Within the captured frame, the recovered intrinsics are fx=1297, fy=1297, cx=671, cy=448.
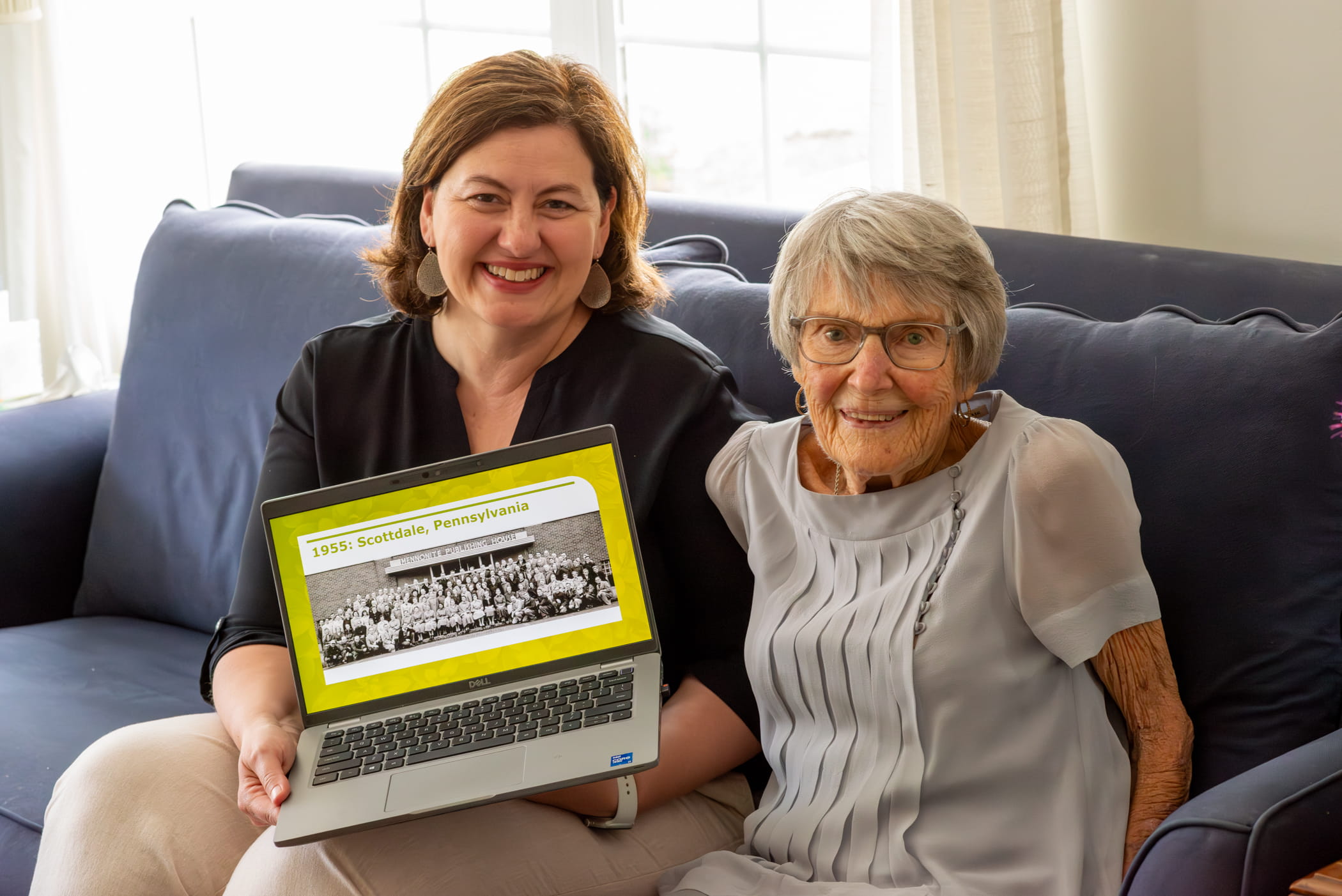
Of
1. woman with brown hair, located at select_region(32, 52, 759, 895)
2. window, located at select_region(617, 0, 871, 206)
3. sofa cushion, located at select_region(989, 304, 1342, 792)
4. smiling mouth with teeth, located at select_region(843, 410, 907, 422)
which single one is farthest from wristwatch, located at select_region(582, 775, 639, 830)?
window, located at select_region(617, 0, 871, 206)

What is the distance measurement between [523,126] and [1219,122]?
99cm

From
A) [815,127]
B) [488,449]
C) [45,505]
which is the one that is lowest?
[45,505]

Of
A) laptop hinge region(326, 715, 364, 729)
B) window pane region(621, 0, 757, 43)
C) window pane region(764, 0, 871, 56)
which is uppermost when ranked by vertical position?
window pane region(621, 0, 757, 43)

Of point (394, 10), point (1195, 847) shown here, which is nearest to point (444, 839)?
point (1195, 847)

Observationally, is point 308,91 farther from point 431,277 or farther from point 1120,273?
point 1120,273

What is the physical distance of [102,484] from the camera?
2221 mm

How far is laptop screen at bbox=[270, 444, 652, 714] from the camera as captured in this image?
131cm

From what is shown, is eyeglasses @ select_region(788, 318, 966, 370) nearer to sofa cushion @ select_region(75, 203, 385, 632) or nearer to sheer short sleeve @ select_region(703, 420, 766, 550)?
sheer short sleeve @ select_region(703, 420, 766, 550)

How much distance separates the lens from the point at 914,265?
122 cm

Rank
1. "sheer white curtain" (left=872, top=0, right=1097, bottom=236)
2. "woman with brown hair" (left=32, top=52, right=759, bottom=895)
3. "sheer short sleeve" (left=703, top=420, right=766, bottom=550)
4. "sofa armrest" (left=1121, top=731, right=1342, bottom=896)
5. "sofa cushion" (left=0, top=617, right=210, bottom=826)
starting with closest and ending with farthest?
1. "sofa armrest" (left=1121, top=731, right=1342, bottom=896)
2. "woman with brown hair" (left=32, top=52, right=759, bottom=895)
3. "sheer short sleeve" (left=703, top=420, right=766, bottom=550)
4. "sofa cushion" (left=0, top=617, right=210, bottom=826)
5. "sheer white curtain" (left=872, top=0, right=1097, bottom=236)

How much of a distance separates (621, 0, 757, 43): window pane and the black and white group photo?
1610mm

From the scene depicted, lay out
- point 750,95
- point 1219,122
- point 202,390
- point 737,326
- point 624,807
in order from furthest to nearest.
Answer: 1. point 750,95
2. point 202,390
3. point 1219,122
4. point 737,326
5. point 624,807

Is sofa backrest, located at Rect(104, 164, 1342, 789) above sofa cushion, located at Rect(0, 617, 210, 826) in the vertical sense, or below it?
above

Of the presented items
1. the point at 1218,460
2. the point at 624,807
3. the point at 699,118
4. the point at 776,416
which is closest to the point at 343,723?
the point at 624,807
